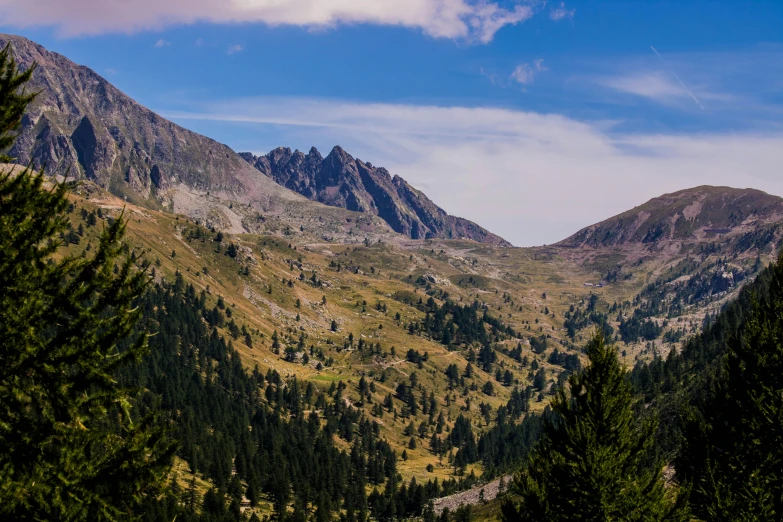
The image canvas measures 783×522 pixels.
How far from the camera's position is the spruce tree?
50.9 feet

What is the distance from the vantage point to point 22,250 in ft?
52.7

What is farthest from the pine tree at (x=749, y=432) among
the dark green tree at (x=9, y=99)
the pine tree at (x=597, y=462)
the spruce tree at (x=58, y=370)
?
the dark green tree at (x=9, y=99)

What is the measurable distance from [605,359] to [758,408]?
11116 mm

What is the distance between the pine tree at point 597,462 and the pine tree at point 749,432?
372 cm

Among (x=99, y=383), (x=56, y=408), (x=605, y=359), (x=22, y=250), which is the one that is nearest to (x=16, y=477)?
(x=56, y=408)

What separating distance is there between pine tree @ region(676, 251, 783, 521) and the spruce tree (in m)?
31.2

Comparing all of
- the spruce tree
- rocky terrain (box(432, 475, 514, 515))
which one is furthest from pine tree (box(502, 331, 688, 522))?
rocky terrain (box(432, 475, 514, 515))

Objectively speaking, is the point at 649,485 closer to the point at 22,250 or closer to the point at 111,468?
the point at 111,468

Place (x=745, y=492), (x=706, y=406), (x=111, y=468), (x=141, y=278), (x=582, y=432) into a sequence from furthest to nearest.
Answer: (x=706, y=406) → (x=745, y=492) → (x=582, y=432) → (x=141, y=278) → (x=111, y=468)

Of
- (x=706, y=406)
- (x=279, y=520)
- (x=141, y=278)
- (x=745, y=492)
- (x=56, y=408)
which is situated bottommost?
(x=279, y=520)

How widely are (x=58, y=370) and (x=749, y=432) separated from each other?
3700 centimetres

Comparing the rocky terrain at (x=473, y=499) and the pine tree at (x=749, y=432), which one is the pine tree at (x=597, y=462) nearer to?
the pine tree at (x=749, y=432)

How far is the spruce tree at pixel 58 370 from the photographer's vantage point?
50.9 ft

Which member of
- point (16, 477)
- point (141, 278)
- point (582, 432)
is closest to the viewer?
point (16, 477)
